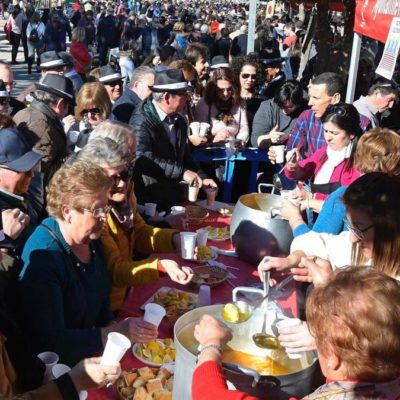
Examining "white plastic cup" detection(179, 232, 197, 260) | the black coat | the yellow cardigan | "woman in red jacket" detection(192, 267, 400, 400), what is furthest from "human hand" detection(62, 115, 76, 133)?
"woman in red jacket" detection(192, 267, 400, 400)

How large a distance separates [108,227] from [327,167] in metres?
1.67

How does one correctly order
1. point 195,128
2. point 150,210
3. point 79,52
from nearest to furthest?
point 150,210
point 195,128
point 79,52

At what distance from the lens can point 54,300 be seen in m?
2.02

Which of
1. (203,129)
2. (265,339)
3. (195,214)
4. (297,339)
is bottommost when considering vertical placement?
(195,214)

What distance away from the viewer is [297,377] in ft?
5.19

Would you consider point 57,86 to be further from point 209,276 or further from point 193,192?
point 209,276

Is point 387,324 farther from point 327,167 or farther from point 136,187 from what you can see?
point 136,187

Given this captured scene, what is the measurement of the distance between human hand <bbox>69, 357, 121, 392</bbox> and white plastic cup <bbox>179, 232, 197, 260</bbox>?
1123mm

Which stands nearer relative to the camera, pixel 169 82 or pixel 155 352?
pixel 155 352

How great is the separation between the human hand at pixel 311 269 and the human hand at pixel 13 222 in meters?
1.24

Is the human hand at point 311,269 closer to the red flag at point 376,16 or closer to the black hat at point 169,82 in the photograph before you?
the black hat at point 169,82

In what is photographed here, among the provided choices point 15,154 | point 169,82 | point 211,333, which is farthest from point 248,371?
point 169,82

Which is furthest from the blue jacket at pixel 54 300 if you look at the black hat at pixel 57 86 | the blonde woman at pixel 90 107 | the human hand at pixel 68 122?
the human hand at pixel 68 122

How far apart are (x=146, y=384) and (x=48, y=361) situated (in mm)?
364
